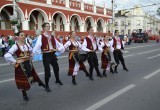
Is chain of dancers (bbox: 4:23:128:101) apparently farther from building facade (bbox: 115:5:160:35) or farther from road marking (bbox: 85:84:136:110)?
building facade (bbox: 115:5:160:35)

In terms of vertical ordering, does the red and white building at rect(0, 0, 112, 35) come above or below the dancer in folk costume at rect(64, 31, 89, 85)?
above

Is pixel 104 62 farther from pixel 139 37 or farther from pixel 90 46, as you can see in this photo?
pixel 139 37

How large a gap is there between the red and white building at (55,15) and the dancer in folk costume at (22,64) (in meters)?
18.7

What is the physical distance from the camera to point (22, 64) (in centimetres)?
667

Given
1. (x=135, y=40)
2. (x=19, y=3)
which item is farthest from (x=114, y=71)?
(x=135, y=40)

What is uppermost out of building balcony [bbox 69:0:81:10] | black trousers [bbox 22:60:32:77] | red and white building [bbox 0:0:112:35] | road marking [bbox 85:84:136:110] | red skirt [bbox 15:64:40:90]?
building balcony [bbox 69:0:81:10]

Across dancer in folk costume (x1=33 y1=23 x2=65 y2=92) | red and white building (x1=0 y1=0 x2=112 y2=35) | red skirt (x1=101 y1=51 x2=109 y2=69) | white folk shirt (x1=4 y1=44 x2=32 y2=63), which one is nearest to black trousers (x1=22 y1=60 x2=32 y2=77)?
white folk shirt (x1=4 y1=44 x2=32 y2=63)

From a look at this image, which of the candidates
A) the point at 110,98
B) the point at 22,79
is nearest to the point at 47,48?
the point at 22,79

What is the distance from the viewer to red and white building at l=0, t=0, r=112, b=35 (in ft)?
91.2

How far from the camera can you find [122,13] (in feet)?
307

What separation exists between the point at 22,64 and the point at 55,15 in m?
29.2

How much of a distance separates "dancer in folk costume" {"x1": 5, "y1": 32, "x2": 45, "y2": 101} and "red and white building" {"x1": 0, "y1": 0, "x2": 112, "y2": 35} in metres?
18.7

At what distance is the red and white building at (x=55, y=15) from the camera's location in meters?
27.8

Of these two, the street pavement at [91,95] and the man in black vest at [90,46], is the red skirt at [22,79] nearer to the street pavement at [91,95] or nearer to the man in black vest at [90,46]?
the street pavement at [91,95]
